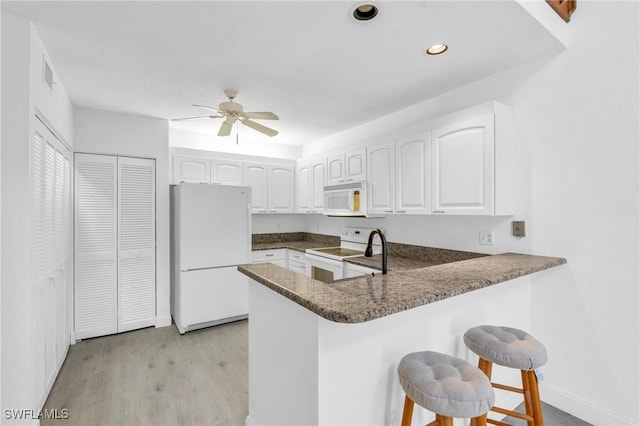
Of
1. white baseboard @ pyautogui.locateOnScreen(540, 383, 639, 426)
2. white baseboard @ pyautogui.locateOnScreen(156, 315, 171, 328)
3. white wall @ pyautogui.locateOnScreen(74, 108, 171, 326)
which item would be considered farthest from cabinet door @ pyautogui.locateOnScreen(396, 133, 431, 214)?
white baseboard @ pyautogui.locateOnScreen(156, 315, 171, 328)

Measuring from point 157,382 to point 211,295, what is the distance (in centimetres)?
118

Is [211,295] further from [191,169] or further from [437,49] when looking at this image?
[437,49]

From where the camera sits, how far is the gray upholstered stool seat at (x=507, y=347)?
55.1 inches

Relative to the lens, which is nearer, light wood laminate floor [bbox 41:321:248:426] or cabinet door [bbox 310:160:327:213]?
light wood laminate floor [bbox 41:321:248:426]

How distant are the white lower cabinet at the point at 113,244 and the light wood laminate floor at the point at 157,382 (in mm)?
248

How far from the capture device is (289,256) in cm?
446

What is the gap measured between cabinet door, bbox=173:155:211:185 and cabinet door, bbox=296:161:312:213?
1.35 meters

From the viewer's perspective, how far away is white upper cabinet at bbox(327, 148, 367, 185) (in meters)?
3.40

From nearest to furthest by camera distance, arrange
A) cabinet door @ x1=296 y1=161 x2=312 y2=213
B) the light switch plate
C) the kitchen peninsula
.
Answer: the kitchen peninsula → the light switch plate → cabinet door @ x1=296 y1=161 x2=312 y2=213

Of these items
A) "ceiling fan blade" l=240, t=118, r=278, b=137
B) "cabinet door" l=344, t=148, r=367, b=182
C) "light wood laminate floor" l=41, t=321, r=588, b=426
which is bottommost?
"light wood laminate floor" l=41, t=321, r=588, b=426

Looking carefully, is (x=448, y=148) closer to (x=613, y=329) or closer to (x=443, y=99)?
(x=443, y=99)

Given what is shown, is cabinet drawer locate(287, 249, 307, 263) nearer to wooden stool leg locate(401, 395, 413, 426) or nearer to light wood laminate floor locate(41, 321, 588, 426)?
light wood laminate floor locate(41, 321, 588, 426)

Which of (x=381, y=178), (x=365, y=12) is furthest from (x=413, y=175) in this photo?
(x=365, y=12)

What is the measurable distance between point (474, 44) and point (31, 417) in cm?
354
